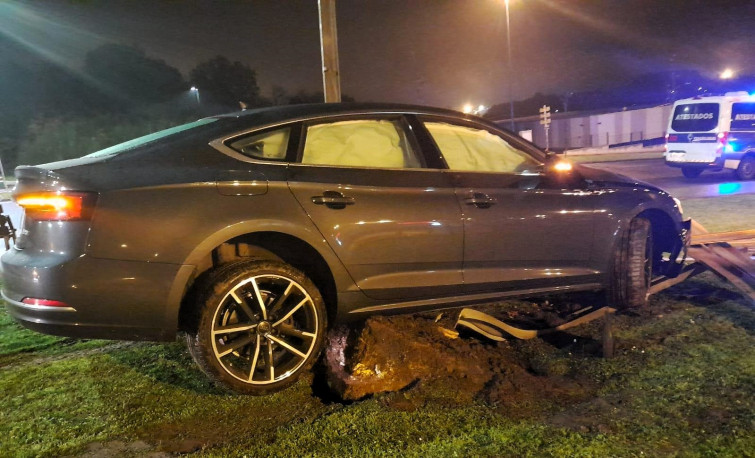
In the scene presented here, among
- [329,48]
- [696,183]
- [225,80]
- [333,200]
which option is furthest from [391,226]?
[225,80]

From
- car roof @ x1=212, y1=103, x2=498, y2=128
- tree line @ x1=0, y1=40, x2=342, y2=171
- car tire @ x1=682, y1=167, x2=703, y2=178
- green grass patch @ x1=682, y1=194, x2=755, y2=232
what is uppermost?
tree line @ x1=0, y1=40, x2=342, y2=171

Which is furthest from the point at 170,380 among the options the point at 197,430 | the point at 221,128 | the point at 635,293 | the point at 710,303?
the point at 710,303

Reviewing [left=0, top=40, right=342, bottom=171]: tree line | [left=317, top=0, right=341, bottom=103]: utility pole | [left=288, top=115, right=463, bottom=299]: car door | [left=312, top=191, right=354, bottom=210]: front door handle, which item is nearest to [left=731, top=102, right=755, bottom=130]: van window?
[left=317, top=0, right=341, bottom=103]: utility pole

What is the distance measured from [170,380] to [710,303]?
13.2ft

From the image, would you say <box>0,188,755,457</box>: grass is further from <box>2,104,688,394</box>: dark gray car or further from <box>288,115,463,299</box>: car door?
<box>288,115,463,299</box>: car door

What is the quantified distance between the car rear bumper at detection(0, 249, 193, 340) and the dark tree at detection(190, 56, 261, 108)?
43.5 meters

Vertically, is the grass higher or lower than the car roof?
lower

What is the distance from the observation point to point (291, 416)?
295 centimetres

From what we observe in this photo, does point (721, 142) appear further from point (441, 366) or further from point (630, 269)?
point (441, 366)

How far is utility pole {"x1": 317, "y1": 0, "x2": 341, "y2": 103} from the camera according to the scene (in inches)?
259

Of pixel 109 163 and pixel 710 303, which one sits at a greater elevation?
pixel 109 163

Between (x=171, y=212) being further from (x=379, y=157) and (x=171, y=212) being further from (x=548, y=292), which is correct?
(x=548, y=292)

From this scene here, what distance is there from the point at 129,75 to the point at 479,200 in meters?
39.4

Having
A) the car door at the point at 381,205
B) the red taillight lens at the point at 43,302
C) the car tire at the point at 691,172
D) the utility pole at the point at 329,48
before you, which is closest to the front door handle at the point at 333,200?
Answer: the car door at the point at 381,205
